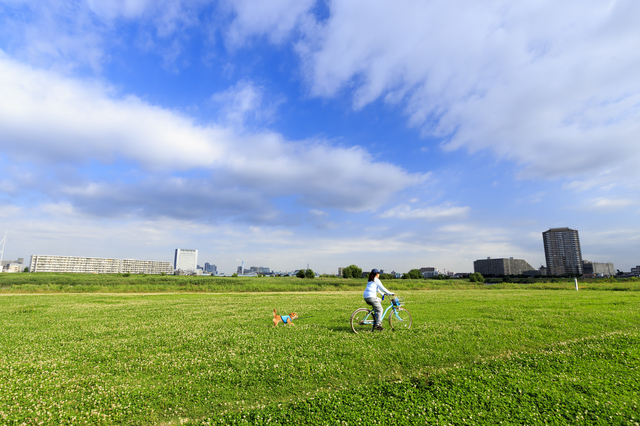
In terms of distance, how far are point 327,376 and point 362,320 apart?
5942 mm

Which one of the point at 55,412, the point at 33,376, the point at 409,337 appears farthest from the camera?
the point at 409,337

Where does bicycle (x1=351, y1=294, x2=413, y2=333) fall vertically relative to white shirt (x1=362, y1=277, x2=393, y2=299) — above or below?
below

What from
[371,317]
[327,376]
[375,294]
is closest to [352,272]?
[371,317]

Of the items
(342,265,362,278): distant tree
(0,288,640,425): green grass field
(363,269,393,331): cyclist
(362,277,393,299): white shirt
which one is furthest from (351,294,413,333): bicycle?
(342,265,362,278): distant tree

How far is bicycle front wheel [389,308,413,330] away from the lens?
47.5ft

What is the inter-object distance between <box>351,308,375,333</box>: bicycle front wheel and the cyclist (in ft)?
1.41

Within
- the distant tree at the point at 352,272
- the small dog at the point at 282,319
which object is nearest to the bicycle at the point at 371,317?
the small dog at the point at 282,319

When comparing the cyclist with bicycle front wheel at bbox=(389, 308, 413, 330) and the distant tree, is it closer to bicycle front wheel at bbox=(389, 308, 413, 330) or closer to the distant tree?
bicycle front wheel at bbox=(389, 308, 413, 330)

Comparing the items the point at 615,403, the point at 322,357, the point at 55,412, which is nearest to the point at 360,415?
the point at 322,357

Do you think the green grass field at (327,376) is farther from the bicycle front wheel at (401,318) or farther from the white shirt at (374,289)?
the white shirt at (374,289)

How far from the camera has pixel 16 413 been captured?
259 inches

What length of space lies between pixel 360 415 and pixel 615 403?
5771 mm

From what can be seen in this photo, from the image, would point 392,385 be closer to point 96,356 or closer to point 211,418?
point 211,418

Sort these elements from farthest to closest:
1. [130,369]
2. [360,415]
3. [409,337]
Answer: [409,337]
[130,369]
[360,415]
